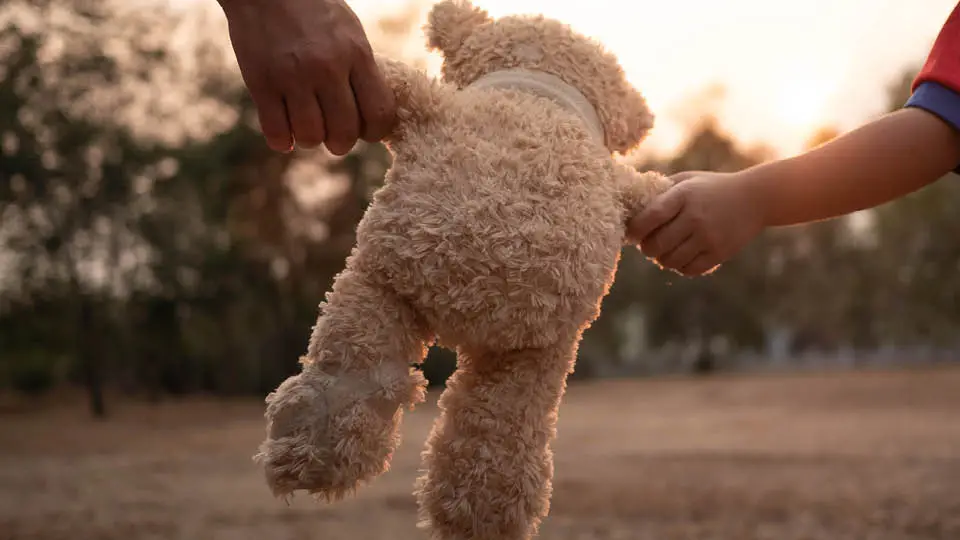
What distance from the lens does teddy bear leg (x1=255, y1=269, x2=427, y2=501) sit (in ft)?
2.91

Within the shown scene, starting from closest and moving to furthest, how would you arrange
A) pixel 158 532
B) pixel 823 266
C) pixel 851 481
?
pixel 158 532 < pixel 851 481 < pixel 823 266

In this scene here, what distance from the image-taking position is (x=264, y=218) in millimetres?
12078

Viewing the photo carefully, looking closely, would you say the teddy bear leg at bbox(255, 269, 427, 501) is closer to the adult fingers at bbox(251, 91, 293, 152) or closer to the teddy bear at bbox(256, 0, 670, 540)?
the teddy bear at bbox(256, 0, 670, 540)

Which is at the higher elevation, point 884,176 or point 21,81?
point 21,81

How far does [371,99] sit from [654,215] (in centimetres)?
39

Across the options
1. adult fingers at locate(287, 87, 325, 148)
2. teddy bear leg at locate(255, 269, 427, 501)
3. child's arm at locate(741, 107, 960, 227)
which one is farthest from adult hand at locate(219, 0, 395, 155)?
child's arm at locate(741, 107, 960, 227)

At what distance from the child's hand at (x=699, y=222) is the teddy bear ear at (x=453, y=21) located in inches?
13.5

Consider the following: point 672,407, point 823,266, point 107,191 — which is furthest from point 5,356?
point 823,266

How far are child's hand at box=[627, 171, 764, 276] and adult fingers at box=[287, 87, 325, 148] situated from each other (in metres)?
0.42

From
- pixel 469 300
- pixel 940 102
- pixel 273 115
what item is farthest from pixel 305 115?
pixel 940 102

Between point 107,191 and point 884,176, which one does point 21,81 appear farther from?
point 884,176

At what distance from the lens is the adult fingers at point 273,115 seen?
0.90m

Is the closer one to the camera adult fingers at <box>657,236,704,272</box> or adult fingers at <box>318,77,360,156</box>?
adult fingers at <box>318,77,360,156</box>

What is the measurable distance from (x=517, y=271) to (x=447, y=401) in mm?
212
